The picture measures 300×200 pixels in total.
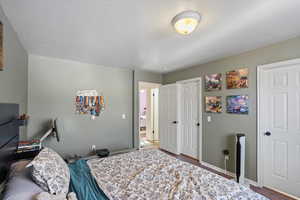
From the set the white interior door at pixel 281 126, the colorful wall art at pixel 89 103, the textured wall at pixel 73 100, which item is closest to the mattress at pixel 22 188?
the textured wall at pixel 73 100

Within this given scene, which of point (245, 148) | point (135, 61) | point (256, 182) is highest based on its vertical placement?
point (135, 61)

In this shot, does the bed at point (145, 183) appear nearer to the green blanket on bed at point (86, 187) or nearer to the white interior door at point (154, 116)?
the green blanket on bed at point (86, 187)

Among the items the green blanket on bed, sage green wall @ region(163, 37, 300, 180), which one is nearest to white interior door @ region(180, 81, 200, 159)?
sage green wall @ region(163, 37, 300, 180)

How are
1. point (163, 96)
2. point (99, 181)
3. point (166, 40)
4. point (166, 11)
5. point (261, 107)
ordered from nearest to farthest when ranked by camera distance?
point (99, 181), point (166, 11), point (166, 40), point (261, 107), point (163, 96)

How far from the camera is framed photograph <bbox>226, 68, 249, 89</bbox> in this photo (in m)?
2.61

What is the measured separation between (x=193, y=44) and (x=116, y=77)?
2.26 m

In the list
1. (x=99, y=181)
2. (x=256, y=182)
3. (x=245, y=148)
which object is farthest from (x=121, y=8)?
(x=256, y=182)

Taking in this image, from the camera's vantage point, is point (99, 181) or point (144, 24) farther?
point (144, 24)

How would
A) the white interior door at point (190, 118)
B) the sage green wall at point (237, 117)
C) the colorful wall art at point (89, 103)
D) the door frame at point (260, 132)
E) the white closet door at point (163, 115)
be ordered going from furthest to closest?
the white closet door at point (163, 115)
the white interior door at point (190, 118)
the colorful wall art at point (89, 103)
the door frame at point (260, 132)
the sage green wall at point (237, 117)

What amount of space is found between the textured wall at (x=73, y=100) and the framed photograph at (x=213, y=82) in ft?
6.80

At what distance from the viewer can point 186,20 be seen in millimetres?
1489

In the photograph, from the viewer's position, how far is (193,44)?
235 cm

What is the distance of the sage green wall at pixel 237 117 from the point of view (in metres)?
2.26

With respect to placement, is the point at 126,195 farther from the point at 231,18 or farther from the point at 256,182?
the point at 256,182
